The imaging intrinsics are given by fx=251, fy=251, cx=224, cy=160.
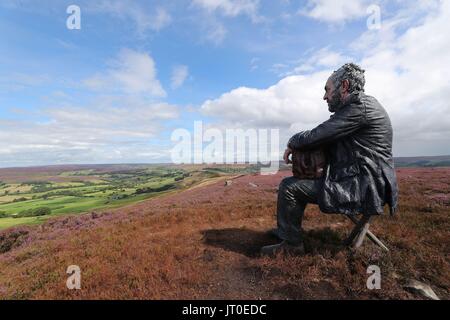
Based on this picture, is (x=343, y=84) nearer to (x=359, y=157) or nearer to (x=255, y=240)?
(x=359, y=157)

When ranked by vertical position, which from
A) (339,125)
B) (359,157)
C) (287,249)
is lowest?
(287,249)

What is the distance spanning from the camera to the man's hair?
5.02 m

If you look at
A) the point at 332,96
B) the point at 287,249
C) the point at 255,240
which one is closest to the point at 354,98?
the point at 332,96

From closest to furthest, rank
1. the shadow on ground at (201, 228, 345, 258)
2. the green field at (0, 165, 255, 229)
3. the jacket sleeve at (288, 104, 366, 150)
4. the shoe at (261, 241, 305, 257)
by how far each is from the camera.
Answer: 1. the jacket sleeve at (288, 104, 366, 150)
2. the shoe at (261, 241, 305, 257)
3. the shadow on ground at (201, 228, 345, 258)
4. the green field at (0, 165, 255, 229)

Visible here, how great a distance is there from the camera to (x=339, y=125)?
4.70 meters

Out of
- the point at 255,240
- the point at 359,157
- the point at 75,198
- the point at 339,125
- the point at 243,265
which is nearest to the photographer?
the point at 339,125

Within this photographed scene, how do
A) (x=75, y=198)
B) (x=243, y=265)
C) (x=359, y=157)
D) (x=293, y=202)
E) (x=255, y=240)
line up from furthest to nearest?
(x=75, y=198) < (x=255, y=240) < (x=243, y=265) < (x=293, y=202) < (x=359, y=157)

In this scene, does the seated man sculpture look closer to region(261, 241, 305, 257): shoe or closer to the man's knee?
the man's knee

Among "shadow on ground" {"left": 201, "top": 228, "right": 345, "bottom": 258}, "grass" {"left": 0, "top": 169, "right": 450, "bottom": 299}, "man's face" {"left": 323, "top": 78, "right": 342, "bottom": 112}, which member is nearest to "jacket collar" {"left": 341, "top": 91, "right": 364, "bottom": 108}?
"man's face" {"left": 323, "top": 78, "right": 342, "bottom": 112}

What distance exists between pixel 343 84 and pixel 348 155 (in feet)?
4.78

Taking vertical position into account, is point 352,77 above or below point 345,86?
above
